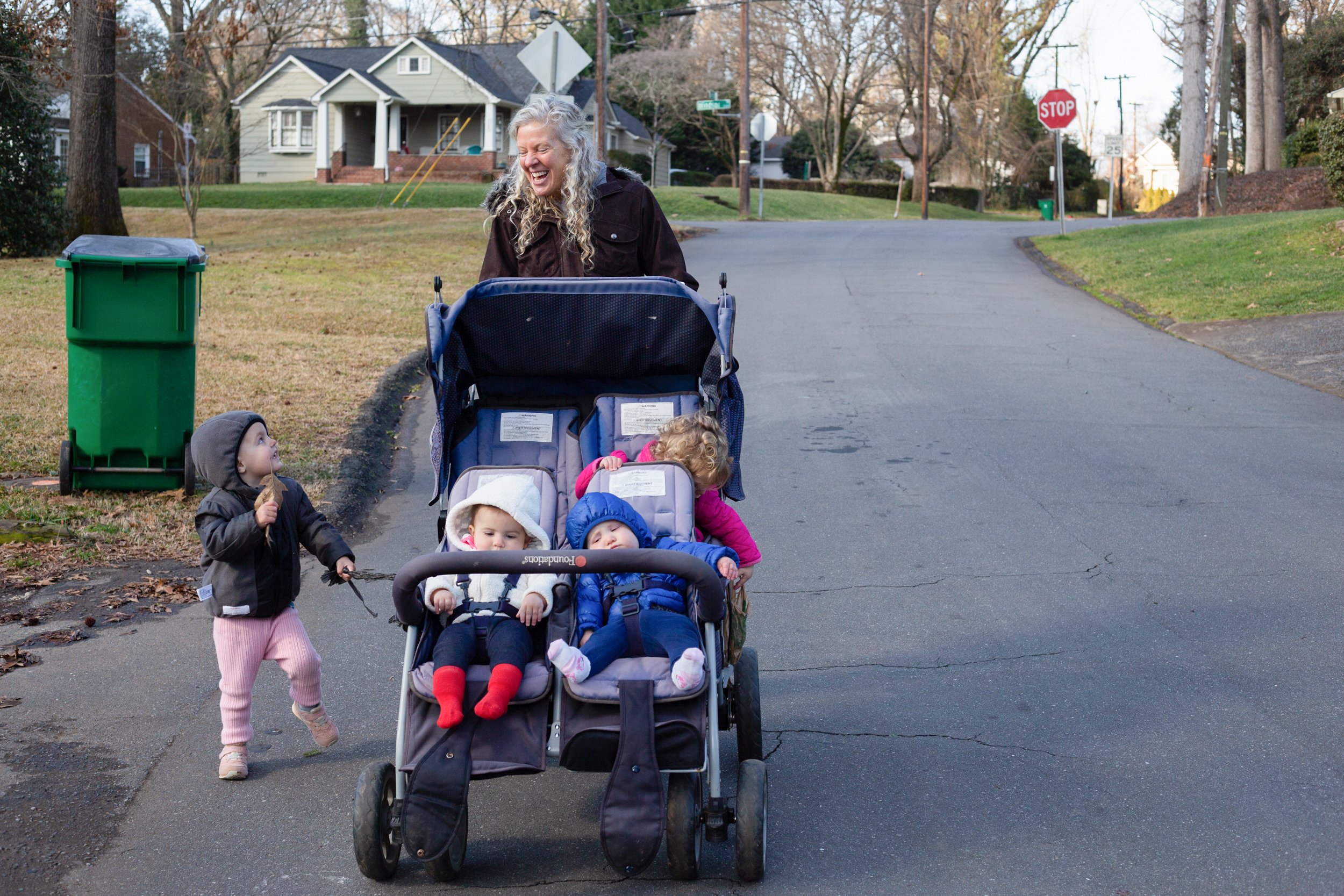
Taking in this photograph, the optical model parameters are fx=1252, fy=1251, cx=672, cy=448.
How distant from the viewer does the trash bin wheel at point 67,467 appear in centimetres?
721

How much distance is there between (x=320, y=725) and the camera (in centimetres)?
435

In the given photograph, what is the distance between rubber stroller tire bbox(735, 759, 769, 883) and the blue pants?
414mm

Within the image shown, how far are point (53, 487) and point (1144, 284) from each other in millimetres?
14797

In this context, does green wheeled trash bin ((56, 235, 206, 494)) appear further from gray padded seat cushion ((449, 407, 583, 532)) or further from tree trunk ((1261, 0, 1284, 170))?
tree trunk ((1261, 0, 1284, 170))

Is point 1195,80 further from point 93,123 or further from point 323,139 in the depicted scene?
point 323,139

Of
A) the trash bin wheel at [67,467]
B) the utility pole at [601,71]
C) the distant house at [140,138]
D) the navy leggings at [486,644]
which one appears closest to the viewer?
the navy leggings at [486,644]

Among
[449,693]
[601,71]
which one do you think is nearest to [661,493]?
[449,693]

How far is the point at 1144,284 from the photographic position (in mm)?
17719

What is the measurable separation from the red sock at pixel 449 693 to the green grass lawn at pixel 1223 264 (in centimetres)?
1364

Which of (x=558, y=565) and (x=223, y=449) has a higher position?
(x=223, y=449)

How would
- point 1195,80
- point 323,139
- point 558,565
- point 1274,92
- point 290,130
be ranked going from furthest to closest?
point 290,130 < point 323,139 < point 1274,92 < point 1195,80 < point 558,565

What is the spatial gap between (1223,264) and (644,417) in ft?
53.1

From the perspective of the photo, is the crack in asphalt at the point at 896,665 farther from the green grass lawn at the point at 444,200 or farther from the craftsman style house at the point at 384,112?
the craftsman style house at the point at 384,112

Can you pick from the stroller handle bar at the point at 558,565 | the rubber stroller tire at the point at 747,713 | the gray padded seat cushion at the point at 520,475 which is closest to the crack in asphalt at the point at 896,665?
the rubber stroller tire at the point at 747,713
